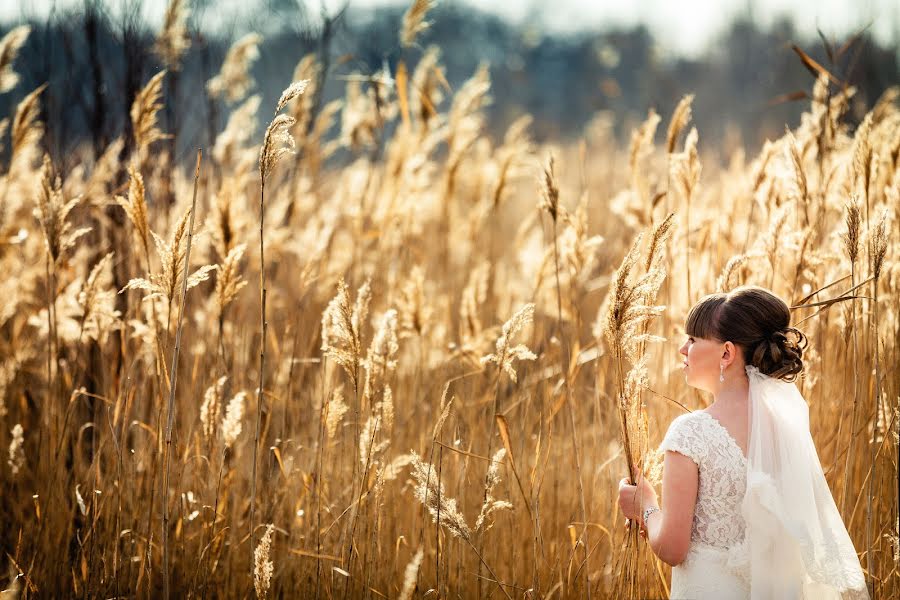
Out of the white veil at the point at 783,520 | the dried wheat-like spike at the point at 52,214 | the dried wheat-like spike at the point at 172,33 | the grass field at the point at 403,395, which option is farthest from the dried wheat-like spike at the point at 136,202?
the white veil at the point at 783,520

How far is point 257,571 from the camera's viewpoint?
1.79 meters

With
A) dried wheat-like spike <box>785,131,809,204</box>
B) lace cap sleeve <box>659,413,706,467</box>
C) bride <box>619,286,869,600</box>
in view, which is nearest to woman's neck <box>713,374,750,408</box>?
bride <box>619,286,869,600</box>

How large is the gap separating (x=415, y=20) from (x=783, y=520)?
A: 2188mm

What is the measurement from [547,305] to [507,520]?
0.97 metres

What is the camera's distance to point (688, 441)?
1.84 m

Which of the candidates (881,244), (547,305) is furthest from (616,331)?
(547,305)

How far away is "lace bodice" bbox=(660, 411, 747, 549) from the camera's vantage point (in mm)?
1851

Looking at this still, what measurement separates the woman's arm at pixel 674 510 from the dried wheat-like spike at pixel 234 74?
2.71 meters

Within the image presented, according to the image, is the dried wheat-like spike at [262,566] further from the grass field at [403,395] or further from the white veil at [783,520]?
the white veil at [783,520]

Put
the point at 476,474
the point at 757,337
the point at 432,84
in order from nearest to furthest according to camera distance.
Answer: the point at 757,337 < the point at 476,474 < the point at 432,84

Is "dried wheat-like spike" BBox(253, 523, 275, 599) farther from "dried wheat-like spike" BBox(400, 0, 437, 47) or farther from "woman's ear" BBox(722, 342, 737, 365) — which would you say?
"dried wheat-like spike" BBox(400, 0, 437, 47)

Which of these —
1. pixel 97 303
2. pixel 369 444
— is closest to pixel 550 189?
pixel 369 444

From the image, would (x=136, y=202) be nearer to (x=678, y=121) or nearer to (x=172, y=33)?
(x=172, y=33)

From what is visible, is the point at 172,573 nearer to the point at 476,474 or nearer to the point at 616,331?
the point at 476,474
